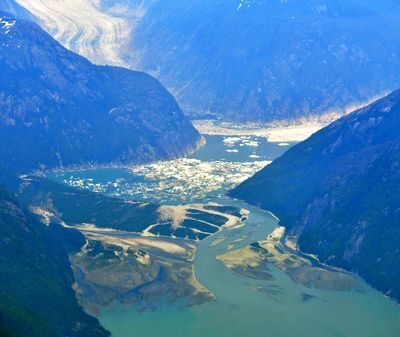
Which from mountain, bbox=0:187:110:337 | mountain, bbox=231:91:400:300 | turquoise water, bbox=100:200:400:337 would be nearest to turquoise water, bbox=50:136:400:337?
turquoise water, bbox=100:200:400:337

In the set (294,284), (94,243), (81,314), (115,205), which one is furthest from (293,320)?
(115,205)

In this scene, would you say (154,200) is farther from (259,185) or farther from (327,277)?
(327,277)

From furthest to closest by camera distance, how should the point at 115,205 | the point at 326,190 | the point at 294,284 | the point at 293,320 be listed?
the point at 115,205, the point at 326,190, the point at 294,284, the point at 293,320

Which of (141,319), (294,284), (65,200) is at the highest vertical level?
(294,284)

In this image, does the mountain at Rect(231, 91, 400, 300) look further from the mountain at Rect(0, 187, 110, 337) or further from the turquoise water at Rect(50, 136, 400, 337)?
the mountain at Rect(0, 187, 110, 337)

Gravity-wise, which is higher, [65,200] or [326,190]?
[326,190]

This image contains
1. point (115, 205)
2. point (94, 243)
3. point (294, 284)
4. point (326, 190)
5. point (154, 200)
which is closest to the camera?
point (294, 284)

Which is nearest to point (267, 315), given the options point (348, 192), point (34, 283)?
point (34, 283)
